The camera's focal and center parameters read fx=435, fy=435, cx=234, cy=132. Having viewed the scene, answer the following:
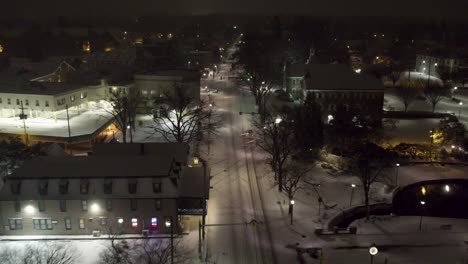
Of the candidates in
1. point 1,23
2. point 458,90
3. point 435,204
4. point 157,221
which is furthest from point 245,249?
point 1,23

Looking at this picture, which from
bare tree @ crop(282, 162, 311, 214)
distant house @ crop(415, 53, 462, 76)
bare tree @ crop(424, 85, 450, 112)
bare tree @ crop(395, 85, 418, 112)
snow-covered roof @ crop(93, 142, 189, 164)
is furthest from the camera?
distant house @ crop(415, 53, 462, 76)

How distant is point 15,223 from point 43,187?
2.71 meters

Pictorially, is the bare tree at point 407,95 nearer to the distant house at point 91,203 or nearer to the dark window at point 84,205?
the distant house at point 91,203

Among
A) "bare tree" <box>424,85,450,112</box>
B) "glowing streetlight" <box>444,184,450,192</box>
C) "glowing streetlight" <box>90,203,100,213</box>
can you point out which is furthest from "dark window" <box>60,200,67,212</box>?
"bare tree" <box>424,85,450,112</box>

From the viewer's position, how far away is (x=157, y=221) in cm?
2580

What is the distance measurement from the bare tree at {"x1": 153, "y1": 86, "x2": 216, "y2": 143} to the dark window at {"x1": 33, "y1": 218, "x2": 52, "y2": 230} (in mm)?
16329

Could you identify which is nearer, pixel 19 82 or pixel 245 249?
pixel 245 249

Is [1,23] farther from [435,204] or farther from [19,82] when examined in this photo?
[435,204]

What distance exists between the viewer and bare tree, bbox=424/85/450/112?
55469 mm

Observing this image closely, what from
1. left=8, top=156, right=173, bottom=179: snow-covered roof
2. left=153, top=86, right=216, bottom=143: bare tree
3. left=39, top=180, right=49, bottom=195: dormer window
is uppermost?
left=153, top=86, right=216, bottom=143: bare tree

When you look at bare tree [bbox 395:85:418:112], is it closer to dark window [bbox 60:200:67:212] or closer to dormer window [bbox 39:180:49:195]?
dark window [bbox 60:200:67:212]

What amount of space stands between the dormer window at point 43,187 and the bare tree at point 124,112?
50.8 feet

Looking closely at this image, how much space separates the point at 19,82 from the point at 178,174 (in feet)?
121

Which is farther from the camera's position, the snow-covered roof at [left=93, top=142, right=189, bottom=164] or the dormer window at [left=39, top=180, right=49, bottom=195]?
the snow-covered roof at [left=93, top=142, right=189, bottom=164]
